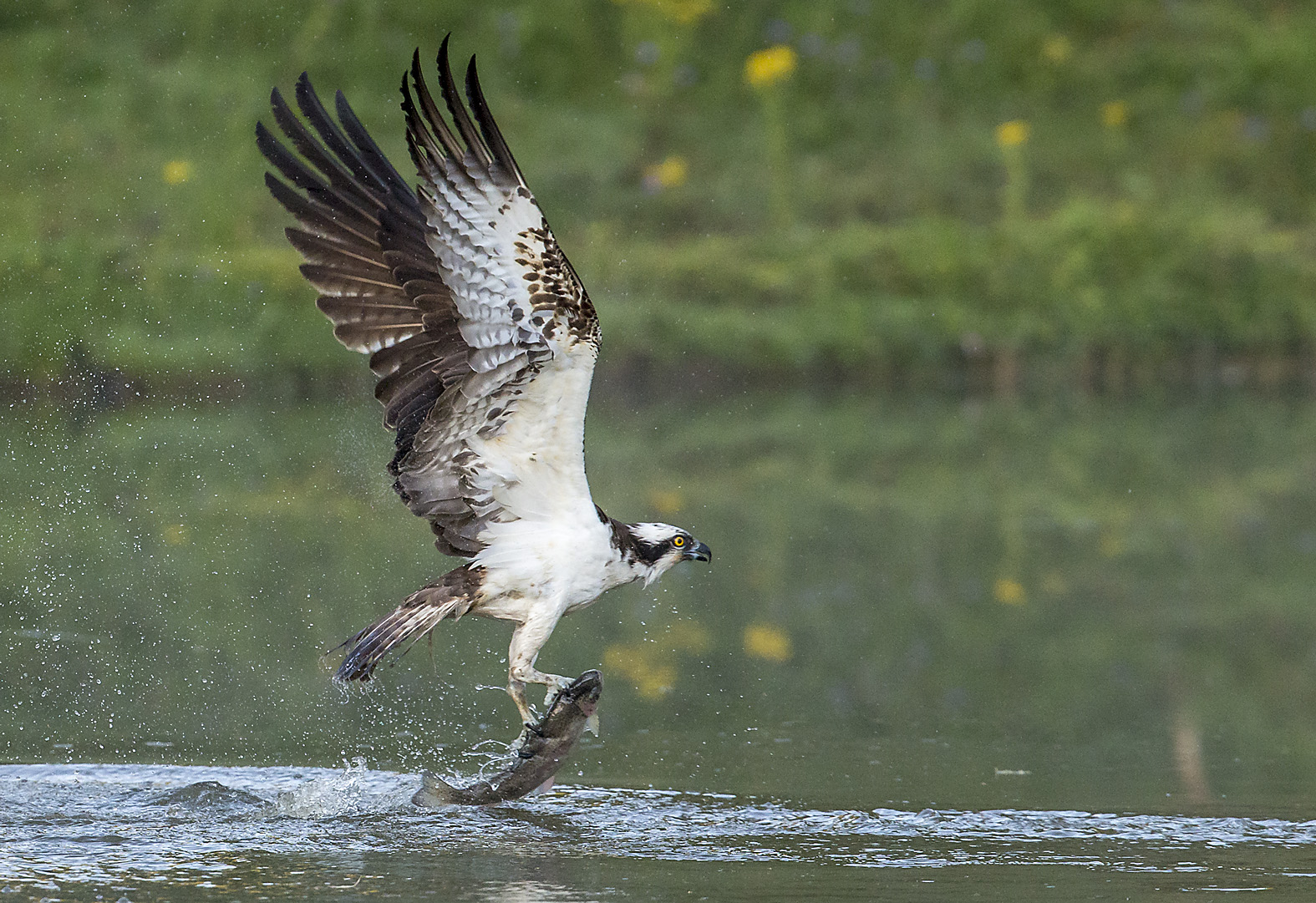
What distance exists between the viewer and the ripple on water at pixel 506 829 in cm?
489

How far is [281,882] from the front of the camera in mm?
4570

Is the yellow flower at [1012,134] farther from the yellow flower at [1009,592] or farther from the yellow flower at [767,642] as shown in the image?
the yellow flower at [767,642]

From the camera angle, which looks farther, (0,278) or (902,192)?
(902,192)

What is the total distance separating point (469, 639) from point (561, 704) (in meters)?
2.33

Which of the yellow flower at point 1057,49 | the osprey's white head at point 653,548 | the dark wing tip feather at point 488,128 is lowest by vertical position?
the osprey's white head at point 653,548

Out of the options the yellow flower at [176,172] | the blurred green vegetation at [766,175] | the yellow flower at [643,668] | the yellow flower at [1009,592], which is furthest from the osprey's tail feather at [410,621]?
the yellow flower at [176,172]

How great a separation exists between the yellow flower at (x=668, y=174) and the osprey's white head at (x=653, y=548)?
12125 mm

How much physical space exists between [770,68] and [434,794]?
14080mm

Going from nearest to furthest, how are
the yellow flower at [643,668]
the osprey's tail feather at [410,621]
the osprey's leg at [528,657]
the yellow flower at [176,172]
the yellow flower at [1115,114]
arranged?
the osprey's tail feather at [410,621]
the osprey's leg at [528,657]
the yellow flower at [643,668]
the yellow flower at [176,172]
the yellow flower at [1115,114]

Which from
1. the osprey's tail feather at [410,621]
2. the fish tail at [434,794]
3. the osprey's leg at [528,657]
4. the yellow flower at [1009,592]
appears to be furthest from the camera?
the yellow flower at [1009,592]

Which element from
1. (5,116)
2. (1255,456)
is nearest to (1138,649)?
(1255,456)

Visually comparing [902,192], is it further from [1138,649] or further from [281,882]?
[281,882]

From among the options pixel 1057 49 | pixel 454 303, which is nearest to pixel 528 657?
pixel 454 303

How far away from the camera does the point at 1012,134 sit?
18719mm
